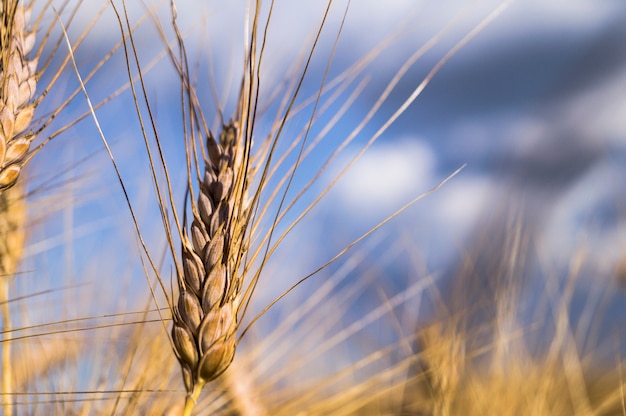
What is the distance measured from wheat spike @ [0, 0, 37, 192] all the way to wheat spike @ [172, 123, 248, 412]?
0.16m

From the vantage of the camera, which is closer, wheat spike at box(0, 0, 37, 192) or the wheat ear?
wheat spike at box(0, 0, 37, 192)

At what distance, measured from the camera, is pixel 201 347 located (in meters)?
0.45

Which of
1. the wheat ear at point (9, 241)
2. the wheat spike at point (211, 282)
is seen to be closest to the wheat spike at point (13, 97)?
the wheat spike at point (211, 282)

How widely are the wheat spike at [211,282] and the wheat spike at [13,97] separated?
0.51ft

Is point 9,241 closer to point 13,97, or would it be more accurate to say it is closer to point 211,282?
point 13,97

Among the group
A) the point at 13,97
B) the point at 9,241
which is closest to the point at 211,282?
the point at 13,97

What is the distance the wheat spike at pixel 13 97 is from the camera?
511mm

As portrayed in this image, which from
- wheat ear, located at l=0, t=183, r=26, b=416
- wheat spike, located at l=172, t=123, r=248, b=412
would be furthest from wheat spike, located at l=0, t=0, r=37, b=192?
wheat ear, located at l=0, t=183, r=26, b=416

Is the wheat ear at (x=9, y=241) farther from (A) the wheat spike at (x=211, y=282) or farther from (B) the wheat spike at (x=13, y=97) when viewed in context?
(A) the wheat spike at (x=211, y=282)

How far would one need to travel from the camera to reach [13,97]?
1.73 feet

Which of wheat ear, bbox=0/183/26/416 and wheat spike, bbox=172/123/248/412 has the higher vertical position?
wheat ear, bbox=0/183/26/416

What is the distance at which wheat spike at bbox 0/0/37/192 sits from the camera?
1.68 feet

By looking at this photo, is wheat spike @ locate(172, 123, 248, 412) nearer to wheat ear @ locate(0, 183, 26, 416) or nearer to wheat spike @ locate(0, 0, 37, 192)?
wheat spike @ locate(0, 0, 37, 192)

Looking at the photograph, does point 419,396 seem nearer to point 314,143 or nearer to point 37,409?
point 37,409
